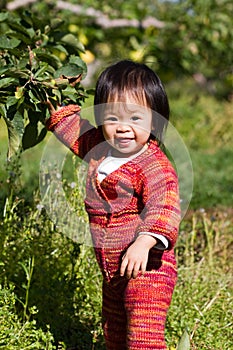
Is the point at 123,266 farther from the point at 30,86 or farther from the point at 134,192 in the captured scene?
the point at 30,86

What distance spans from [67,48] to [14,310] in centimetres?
110

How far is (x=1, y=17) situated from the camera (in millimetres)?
2875

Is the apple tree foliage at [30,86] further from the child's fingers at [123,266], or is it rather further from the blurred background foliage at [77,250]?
the child's fingers at [123,266]

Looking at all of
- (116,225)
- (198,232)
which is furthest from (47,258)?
(198,232)

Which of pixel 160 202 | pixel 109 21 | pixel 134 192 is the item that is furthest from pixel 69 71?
pixel 109 21

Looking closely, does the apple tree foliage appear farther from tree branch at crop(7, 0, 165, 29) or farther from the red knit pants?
tree branch at crop(7, 0, 165, 29)

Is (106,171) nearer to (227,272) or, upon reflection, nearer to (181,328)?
(181,328)

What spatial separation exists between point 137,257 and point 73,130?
1.86 feet

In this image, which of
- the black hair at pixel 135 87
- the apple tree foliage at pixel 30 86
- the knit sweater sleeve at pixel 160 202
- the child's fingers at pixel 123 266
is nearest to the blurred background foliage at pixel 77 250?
the apple tree foliage at pixel 30 86

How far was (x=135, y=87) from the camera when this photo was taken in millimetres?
2123

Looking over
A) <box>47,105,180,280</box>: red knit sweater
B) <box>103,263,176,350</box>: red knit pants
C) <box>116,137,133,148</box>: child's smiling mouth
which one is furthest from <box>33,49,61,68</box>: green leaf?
<box>103,263,176,350</box>: red knit pants

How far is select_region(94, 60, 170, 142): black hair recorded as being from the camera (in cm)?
213

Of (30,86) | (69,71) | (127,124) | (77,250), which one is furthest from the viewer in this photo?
(77,250)

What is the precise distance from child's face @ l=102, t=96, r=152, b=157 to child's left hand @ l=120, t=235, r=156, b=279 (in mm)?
297
